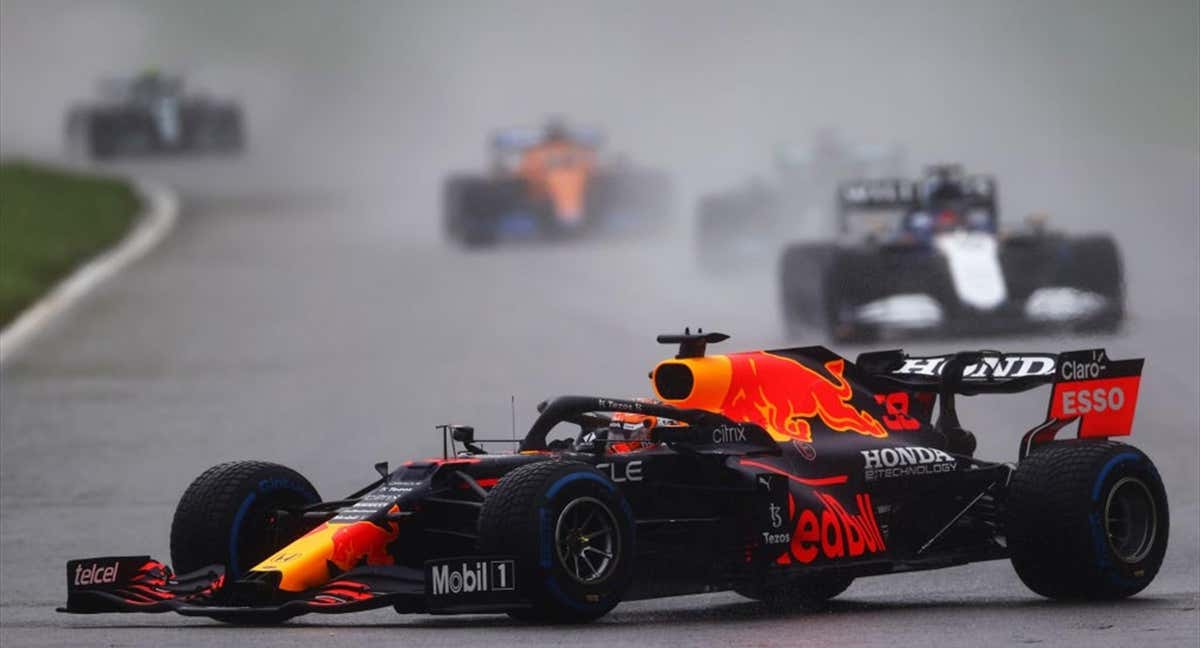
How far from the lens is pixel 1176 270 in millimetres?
29656

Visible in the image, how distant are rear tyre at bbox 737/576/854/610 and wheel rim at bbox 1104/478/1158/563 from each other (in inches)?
48.1

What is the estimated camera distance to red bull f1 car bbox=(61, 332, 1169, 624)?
10180mm

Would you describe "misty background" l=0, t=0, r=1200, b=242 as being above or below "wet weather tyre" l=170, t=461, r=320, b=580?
above

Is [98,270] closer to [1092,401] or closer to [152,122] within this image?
[1092,401]

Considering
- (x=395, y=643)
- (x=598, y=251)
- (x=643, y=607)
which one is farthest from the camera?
(x=598, y=251)

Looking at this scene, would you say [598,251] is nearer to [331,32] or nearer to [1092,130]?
[1092,130]

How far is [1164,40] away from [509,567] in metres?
36.3

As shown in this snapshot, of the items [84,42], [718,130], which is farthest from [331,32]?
[718,130]

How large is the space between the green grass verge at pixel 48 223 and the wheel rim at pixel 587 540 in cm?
1574

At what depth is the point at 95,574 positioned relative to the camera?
35.5ft

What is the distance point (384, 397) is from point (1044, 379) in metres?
9.23

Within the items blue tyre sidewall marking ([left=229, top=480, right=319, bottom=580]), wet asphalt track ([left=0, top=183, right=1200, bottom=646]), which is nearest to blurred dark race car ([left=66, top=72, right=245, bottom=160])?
wet asphalt track ([left=0, top=183, right=1200, bottom=646])

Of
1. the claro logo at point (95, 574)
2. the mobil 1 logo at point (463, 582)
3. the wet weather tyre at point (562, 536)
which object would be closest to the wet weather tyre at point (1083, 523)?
the wet weather tyre at point (562, 536)

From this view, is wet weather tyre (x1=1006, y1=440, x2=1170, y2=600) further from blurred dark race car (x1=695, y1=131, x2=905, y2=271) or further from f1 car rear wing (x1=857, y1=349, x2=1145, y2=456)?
blurred dark race car (x1=695, y1=131, x2=905, y2=271)
